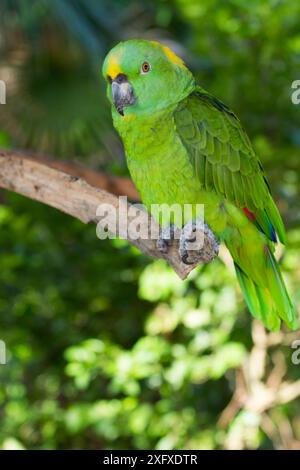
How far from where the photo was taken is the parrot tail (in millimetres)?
1563

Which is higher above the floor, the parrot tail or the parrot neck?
the parrot neck

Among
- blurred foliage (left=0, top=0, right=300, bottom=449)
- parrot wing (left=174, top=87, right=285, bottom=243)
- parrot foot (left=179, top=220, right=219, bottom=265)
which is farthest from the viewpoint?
blurred foliage (left=0, top=0, right=300, bottom=449)

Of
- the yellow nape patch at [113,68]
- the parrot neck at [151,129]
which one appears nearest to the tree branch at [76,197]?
the parrot neck at [151,129]

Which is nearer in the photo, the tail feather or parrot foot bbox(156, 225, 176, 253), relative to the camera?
parrot foot bbox(156, 225, 176, 253)

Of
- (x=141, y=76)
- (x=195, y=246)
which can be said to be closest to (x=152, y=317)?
(x=195, y=246)

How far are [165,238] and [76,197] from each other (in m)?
0.22

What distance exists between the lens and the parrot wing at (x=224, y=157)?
1.50 metres

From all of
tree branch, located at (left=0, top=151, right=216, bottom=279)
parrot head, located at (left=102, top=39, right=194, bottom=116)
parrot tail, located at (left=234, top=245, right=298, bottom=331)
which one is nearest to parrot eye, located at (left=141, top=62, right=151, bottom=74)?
parrot head, located at (left=102, top=39, right=194, bottom=116)

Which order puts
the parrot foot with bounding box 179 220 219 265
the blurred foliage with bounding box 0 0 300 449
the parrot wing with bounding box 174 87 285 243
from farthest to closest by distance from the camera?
the blurred foliage with bounding box 0 0 300 449 < the parrot wing with bounding box 174 87 285 243 < the parrot foot with bounding box 179 220 219 265

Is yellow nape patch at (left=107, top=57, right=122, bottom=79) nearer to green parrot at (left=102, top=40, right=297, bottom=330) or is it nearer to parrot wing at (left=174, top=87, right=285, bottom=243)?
green parrot at (left=102, top=40, right=297, bottom=330)

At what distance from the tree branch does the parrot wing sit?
157mm

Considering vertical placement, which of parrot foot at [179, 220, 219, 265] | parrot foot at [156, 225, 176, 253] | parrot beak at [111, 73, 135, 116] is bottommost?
parrot foot at [179, 220, 219, 265]

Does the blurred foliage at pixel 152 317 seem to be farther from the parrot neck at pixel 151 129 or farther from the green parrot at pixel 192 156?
the parrot neck at pixel 151 129

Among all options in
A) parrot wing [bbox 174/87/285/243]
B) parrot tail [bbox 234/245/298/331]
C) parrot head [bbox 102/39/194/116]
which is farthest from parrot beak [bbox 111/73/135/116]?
parrot tail [bbox 234/245/298/331]
